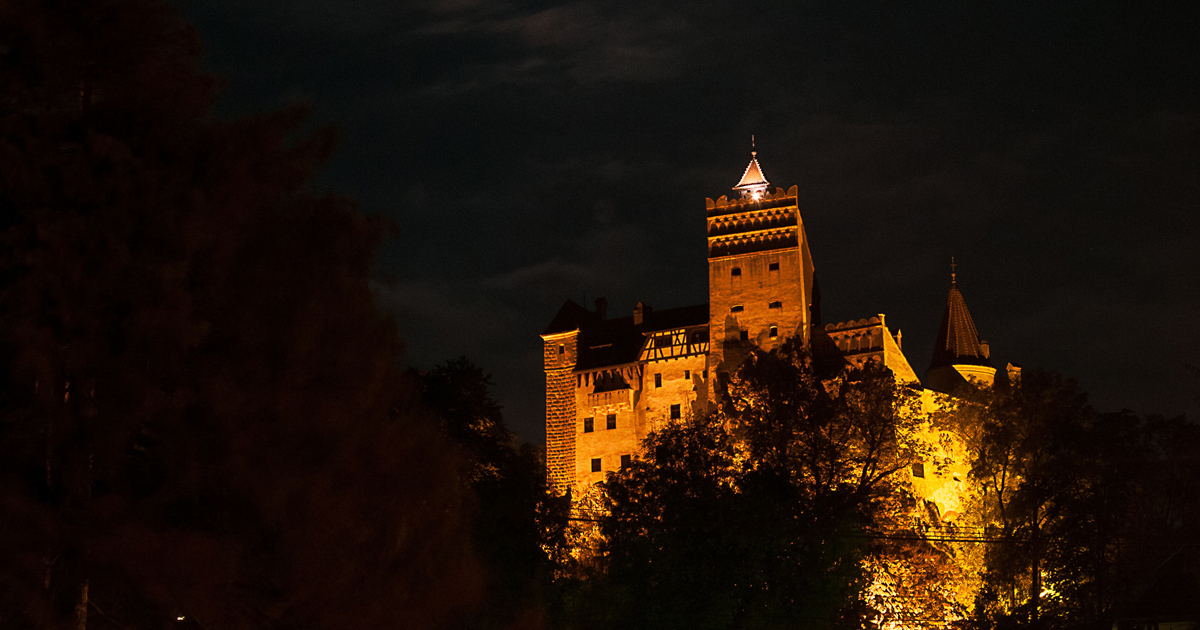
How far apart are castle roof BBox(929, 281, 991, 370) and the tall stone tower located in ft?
28.8

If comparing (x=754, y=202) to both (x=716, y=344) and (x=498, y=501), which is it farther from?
(x=498, y=501)

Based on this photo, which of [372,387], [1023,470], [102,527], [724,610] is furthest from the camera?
[1023,470]

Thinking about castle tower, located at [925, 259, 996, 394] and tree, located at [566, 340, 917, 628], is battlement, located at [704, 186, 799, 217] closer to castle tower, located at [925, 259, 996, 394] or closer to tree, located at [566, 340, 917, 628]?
castle tower, located at [925, 259, 996, 394]

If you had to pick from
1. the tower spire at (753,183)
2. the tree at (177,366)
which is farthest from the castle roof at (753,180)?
the tree at (177,366)

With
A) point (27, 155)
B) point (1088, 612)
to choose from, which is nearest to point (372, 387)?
point (27, 155)

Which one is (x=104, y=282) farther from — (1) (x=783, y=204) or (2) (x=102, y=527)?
(1) (x=783, y=204)

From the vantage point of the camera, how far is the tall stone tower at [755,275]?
66625mm

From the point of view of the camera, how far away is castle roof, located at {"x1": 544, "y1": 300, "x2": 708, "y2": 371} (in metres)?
73.9

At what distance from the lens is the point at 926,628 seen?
39.9 metres

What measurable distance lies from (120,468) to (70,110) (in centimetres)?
375

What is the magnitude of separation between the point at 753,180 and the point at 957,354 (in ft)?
52.4

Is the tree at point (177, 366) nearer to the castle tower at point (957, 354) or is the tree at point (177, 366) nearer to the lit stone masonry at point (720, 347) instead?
the lit stone masonry at point (720, 347)

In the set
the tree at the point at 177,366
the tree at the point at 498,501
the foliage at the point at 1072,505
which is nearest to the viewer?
the tree at the point at 177,366

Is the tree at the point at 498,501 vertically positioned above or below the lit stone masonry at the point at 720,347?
below
